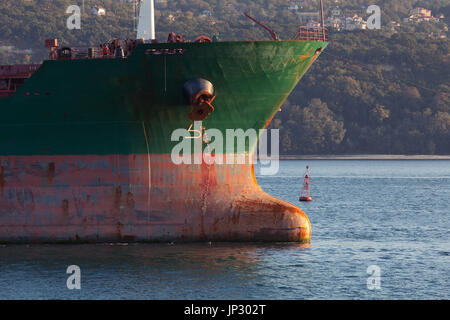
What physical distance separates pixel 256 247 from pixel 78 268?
6.84m

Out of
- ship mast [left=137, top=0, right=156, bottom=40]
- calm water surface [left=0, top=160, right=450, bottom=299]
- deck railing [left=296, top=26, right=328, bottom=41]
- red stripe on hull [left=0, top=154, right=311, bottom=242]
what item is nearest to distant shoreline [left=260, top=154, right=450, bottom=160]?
calm water surface [left=0, top=160, right=450, bottom=299]

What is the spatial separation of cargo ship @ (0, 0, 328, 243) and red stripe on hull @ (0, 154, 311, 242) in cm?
4

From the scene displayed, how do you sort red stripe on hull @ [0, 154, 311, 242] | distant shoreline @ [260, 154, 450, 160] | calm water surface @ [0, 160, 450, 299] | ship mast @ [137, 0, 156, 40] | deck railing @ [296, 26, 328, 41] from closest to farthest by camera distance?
1. calm water surface @ [0, 160, 450, 299]
2. red stripe on hull @ [0, 154, 311, 242]
3. deck railing @ [296, 26, 328, 41]
4. ship mast @ [137, 0, 156, 40]
5. distant shoreline @ [260, 154, 450, 160]

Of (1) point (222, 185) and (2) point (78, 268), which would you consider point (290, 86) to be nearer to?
(1) point (222, 185)

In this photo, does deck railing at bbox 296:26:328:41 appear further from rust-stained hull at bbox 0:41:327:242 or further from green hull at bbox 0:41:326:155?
rust-stained hull at bbox 0:41:327:242

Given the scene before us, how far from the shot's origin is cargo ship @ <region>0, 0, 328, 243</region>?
29.5 metres

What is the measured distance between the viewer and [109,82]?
2953 cm

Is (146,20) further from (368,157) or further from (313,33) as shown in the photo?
(368,157)

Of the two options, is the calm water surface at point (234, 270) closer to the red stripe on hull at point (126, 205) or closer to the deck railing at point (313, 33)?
the red stripe on hull at point (126, 205)

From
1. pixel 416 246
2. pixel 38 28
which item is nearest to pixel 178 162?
pixel 416 246

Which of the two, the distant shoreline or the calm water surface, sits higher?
the distant shoreline

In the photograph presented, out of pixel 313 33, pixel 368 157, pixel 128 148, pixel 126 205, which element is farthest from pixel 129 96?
pixel 368 157

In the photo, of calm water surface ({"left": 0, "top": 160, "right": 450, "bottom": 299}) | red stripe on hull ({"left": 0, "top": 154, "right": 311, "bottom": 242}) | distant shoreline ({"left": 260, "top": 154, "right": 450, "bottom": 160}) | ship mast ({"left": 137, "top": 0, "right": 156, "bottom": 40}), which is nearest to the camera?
calm water surface ({"left": 0, "top": 160, "right": 450, "bottom": 299})

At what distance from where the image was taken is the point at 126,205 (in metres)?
29.8
